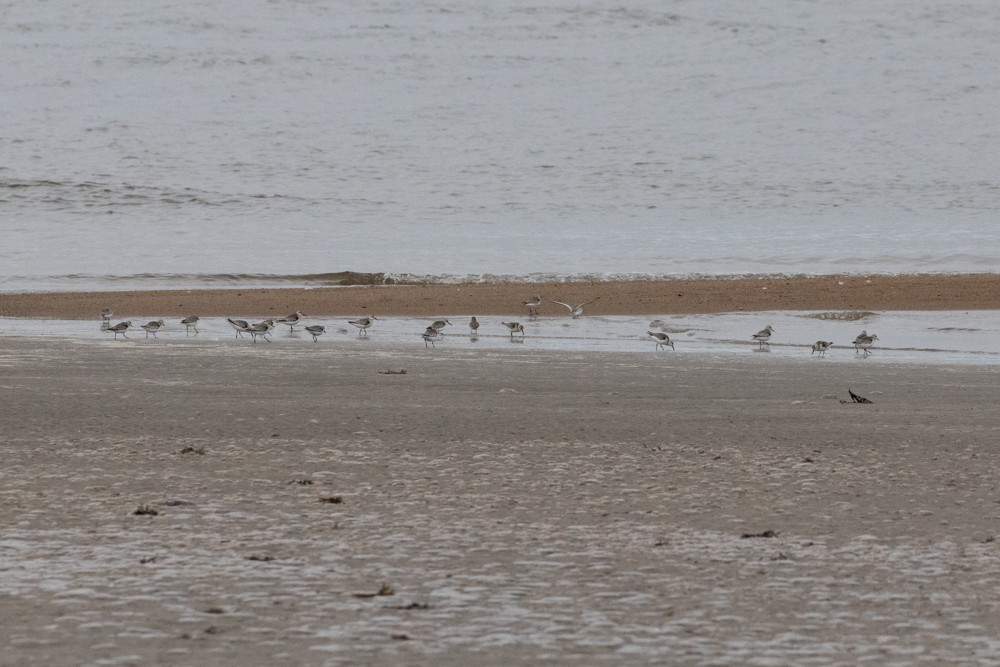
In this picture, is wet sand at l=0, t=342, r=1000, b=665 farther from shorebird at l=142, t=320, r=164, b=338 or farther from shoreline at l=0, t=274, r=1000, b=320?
shoreline at l=0, t=274, r=1000, b=320

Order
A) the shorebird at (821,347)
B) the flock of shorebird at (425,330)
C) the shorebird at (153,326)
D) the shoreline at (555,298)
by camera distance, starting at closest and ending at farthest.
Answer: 1. the shorebird at (821,347)
2. the flock of shorebird at (425,330)
3. the shorebird at (153,326)
4. the shoreline at (555,298)

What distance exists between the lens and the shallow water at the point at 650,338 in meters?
10.3

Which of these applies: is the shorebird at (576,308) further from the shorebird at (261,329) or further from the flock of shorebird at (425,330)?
the shorebird at (261,329)

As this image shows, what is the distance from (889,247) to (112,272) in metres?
11.1

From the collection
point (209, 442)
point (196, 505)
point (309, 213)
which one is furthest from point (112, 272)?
point (196, 505)

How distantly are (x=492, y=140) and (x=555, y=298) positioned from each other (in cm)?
1296

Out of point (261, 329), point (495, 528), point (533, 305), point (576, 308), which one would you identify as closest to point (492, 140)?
point (533, 305)

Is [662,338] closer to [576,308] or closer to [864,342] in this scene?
[864,342]

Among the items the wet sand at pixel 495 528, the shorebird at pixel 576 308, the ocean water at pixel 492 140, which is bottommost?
the wet sand at pixel 495 528

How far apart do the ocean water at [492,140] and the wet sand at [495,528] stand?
11.9m

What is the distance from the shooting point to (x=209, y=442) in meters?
5.23

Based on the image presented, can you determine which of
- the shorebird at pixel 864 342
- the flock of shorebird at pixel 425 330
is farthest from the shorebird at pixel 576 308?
the shorebird at pixel 864 342

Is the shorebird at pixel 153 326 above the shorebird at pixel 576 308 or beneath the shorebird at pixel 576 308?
beneath

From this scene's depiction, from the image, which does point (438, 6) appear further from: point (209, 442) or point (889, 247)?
point (209, 442)
